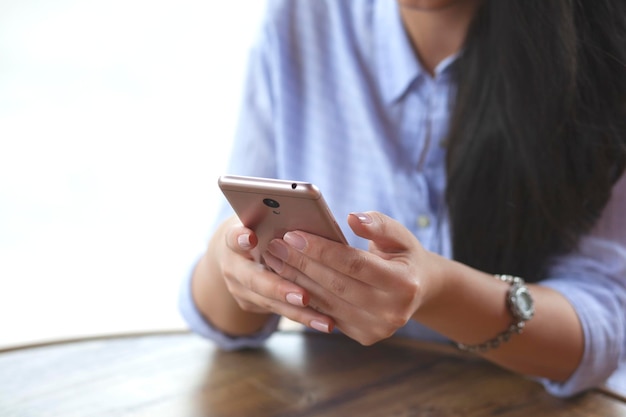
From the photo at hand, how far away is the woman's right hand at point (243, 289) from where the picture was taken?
27.6 inches

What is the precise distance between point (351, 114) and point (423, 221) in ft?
0.63

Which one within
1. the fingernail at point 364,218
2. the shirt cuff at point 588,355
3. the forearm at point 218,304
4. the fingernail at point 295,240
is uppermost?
the fingernail at point 364,218

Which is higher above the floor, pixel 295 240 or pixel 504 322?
pixel 295 240

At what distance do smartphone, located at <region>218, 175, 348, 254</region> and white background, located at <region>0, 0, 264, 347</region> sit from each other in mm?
1377

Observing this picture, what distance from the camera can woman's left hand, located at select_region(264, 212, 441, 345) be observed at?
2.10ft

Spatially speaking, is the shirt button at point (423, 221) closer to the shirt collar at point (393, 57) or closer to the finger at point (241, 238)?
the shirt collar at point (393, 57)

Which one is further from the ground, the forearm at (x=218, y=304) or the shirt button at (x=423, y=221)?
the shirt button at (x=423, y=221)

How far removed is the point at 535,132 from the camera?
36.0 inches

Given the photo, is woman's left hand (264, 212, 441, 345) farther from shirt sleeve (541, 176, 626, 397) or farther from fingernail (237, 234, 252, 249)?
shirt sleeve (541, 176, 626, 397)

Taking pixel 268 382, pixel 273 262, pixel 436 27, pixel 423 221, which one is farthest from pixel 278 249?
pixel 436 27

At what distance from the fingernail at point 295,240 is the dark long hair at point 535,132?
0.38m

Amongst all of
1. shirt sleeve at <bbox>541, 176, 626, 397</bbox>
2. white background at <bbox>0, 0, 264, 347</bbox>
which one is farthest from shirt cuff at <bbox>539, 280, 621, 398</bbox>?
white background at <bbox>0, 0, 264, 347</bbox>

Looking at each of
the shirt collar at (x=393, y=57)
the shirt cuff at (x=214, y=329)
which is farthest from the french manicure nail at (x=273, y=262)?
the shirt collar at (x=393, y=57)

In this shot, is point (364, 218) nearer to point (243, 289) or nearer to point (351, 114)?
point (243, 289)
